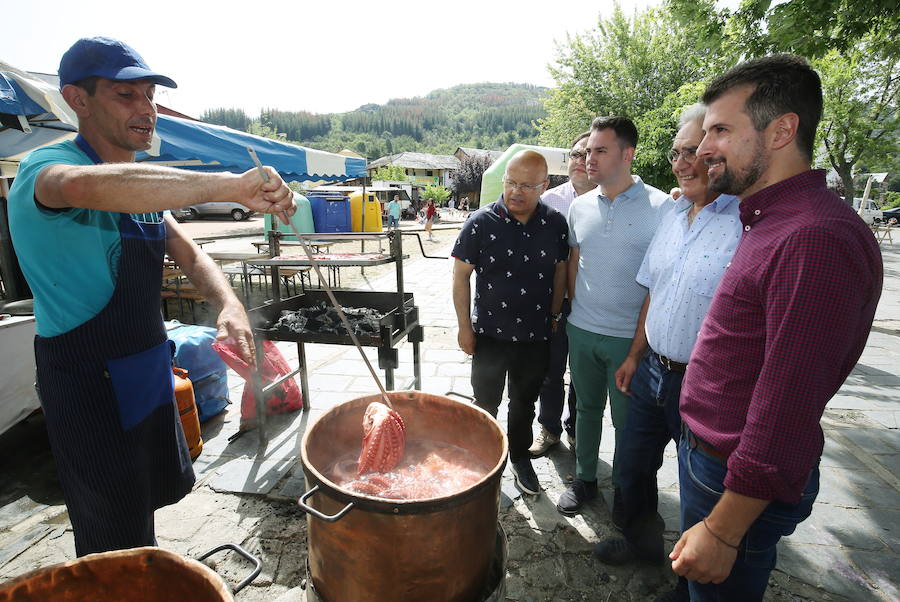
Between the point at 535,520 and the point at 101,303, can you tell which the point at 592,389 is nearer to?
the point at 535,520

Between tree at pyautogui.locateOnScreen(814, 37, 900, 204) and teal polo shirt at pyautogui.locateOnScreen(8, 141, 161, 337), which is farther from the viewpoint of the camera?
tree at pyautogui.locateOnScreen(814, 37, 900, 204)

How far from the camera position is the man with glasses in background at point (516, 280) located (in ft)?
9.60

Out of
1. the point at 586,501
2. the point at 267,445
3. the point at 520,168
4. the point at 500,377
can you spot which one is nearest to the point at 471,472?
the point at 500,377

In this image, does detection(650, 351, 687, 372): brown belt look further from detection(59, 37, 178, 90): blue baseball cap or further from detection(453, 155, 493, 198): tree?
detection(453, 155, 493, 198): tree

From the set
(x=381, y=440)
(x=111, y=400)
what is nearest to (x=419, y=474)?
(x=381, y=440)

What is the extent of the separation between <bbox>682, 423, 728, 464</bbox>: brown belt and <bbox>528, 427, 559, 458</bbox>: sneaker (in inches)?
81.4

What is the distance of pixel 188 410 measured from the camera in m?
3.40

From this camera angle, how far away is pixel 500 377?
3213 millimetres

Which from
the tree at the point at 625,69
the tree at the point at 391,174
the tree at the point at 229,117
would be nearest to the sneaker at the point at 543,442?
the tree at the point at 625,69

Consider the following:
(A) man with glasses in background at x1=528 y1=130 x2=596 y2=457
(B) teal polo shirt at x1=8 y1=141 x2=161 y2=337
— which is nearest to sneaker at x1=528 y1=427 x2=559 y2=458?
(A) man with glasses in background at x1=528 y1=130 x2=596 y2=457

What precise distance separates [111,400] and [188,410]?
1931 millimetres

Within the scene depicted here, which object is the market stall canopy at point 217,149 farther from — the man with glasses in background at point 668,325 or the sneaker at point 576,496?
the sneaker at point 576,496

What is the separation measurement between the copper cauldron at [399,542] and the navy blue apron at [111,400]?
715 mm

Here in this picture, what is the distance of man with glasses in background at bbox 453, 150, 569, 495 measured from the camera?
292 cm
